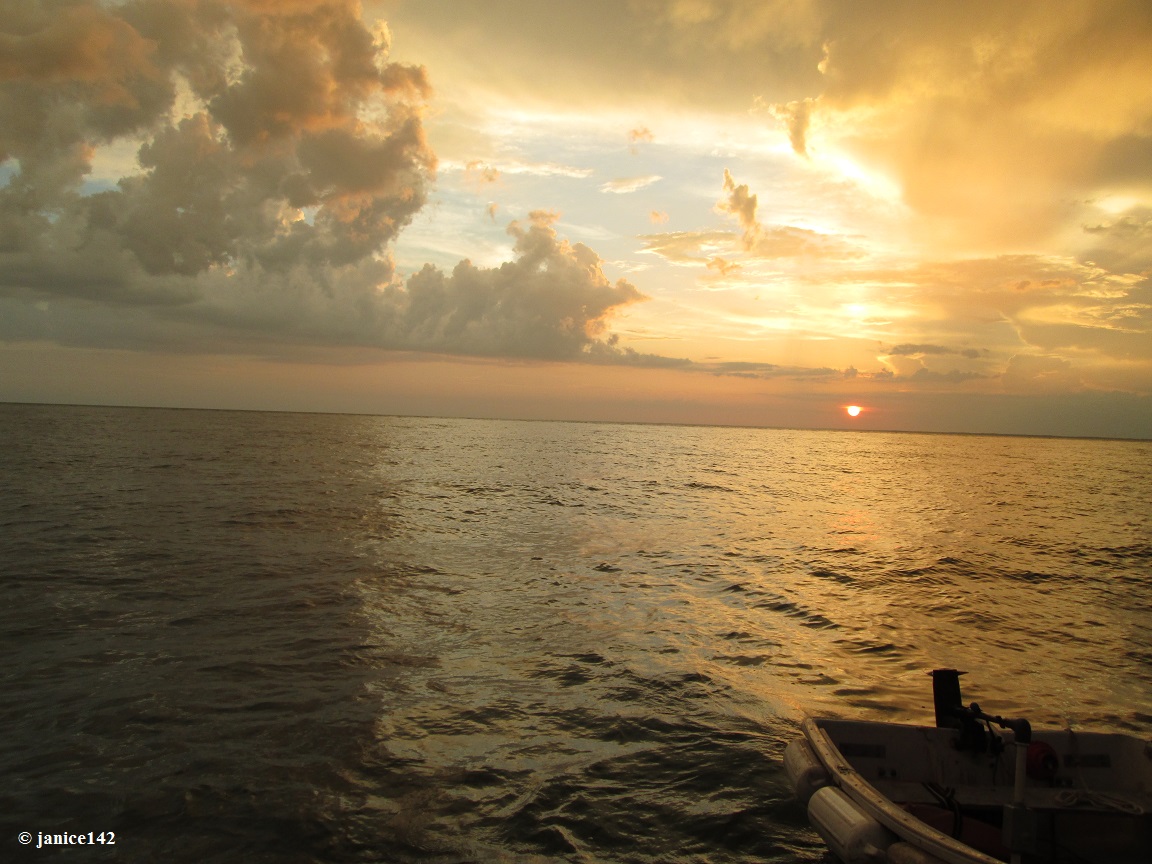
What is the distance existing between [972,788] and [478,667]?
28.4 feet

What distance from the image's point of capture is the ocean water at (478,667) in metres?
8.18

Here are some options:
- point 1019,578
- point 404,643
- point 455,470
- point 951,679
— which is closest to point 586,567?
point 404,643

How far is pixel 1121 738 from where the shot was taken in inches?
332

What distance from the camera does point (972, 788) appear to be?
8422 mm

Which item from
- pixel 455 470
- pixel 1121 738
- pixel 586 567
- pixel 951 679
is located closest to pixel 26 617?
pixel 586 567

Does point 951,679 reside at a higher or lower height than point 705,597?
higher

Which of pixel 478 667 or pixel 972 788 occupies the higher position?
pixel 972 788

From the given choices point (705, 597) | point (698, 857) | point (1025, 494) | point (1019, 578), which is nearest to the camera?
point (698, 857)

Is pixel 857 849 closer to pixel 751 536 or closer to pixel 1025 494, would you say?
pixel 751 536

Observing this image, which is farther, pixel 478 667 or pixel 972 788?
pixel 478 667

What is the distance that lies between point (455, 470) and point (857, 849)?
5982cm

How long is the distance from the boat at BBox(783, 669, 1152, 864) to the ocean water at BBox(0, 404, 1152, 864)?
1.26 meters

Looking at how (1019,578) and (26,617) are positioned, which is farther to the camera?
(1019,578)

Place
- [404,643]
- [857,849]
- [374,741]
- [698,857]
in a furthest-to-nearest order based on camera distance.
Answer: [404,643]
[374,741]
[698,857]
[857,849]
